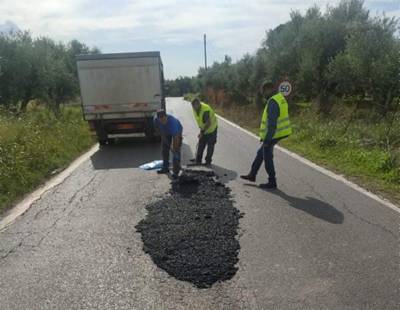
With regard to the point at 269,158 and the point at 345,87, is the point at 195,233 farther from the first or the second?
the point at 345,87

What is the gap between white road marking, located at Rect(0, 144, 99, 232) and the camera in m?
6.16

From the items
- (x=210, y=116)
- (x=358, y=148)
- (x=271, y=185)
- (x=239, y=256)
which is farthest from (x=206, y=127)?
(x=239, y=256)

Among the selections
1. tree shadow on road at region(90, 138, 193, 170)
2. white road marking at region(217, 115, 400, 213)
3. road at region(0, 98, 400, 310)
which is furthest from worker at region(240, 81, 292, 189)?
tree shadow on road at region(90, 138, 193, 170)

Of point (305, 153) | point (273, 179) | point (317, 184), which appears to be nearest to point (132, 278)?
point (273, 179)

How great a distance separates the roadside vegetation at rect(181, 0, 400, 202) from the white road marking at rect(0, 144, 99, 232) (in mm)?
5749

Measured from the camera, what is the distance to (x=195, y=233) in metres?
5.07

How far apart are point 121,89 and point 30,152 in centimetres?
436

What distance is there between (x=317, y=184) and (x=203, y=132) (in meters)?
3.20

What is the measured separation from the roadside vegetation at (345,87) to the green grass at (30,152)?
247 inches

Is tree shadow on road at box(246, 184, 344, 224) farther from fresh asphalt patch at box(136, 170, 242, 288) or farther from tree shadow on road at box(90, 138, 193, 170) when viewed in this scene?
tree shadow on road at box(90, 138, 193, 170)

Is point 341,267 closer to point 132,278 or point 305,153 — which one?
point 132,278

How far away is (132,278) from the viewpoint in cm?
404

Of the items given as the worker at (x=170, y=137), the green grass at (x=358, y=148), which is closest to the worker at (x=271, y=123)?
the green grass at (x=358, y=148)

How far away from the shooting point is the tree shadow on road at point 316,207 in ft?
18.6
